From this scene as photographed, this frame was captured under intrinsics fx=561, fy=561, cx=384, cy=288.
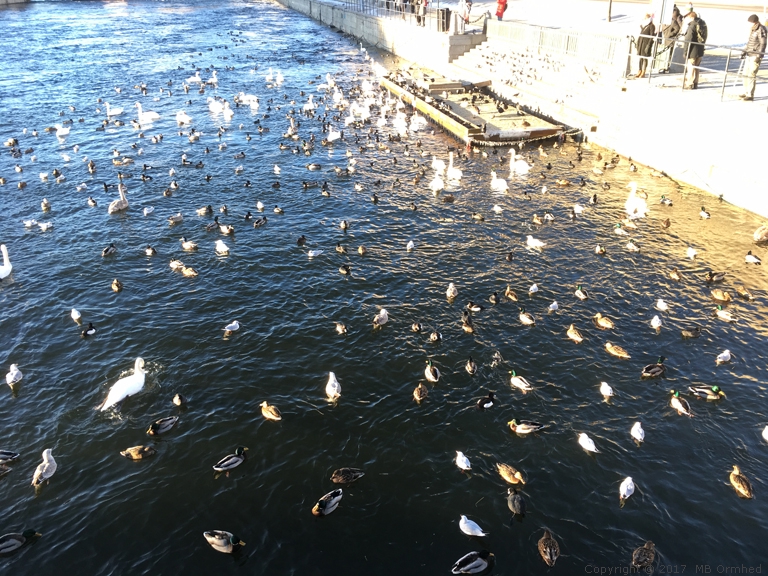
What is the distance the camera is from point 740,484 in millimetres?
15328

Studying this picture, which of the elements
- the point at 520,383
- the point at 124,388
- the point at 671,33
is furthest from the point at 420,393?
the point at 671,33

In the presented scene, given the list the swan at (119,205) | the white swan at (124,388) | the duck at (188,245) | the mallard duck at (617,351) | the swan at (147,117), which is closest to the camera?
the white swan at (124,388)

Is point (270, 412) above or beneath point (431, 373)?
beneath

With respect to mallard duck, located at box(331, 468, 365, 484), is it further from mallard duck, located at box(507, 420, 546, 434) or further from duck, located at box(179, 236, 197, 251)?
duck, located at box(179, 236, 197, 251)

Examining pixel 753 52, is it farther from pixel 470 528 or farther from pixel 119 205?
pixel 119 205

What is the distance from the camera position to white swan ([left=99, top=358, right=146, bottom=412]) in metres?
18.4

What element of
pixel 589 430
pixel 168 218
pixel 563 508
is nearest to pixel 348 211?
pixel 168 218

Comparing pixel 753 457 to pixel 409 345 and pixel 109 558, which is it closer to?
pixel 409 345

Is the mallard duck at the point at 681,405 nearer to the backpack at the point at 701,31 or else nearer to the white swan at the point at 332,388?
the white swan at the point at 332,388

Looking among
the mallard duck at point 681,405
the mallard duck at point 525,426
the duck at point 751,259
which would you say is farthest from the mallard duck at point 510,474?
the duck at point 751,259

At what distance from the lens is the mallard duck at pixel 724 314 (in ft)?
72.2

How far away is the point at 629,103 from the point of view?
37.0 m

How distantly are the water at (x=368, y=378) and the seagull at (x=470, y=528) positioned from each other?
0.92 feet

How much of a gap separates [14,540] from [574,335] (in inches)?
734
